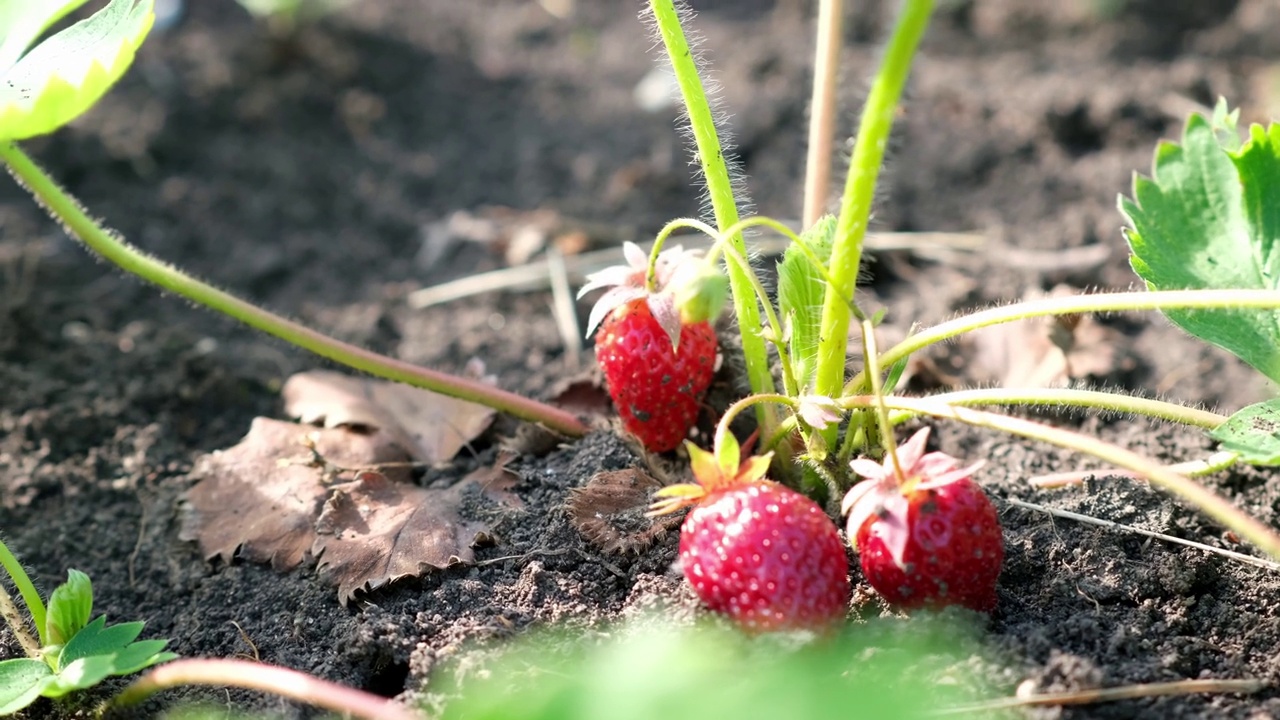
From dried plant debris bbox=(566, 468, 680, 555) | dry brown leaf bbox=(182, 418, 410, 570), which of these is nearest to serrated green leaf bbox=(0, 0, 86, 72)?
dry brown leaf bbox=(182, 418, 410, 570)

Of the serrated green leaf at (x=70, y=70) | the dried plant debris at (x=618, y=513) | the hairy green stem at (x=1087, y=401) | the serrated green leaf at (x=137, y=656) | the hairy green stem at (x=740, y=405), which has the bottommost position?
the serrated green leaf at (x=137, y=656)

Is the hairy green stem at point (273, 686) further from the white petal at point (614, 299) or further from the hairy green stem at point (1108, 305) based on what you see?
the hairy green stem at point (1108, 305)

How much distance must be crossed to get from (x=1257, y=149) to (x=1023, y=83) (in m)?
1.74

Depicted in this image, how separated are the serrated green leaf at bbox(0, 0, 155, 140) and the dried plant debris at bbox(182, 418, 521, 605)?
61cm

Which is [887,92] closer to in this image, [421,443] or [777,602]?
[777,602]

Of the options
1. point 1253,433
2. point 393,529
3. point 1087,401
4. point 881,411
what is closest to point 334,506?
point 393,529

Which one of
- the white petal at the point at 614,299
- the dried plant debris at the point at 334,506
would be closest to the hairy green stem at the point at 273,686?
the dried plant debris at the point at 334,506

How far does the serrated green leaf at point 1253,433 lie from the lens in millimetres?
1386

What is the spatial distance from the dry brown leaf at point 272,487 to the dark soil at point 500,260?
5 centimetres

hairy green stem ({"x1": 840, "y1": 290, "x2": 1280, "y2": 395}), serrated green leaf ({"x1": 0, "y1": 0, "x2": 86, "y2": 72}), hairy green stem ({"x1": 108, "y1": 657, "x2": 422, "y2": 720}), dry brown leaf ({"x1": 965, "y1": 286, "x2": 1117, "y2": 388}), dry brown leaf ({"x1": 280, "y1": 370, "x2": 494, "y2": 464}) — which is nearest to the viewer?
hairy green stem ({"x1": 108, "y1": 657, "x2": 422, "y2": 720})

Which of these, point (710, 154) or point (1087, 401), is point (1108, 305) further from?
point (710, 154)

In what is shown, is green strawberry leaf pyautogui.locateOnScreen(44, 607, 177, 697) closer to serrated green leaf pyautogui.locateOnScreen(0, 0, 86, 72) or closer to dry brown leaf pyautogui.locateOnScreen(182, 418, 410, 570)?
dry brown leaf pyautogui.locateOnScreen(182, 418, 410, 570)

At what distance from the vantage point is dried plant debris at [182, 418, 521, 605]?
5.35 feet

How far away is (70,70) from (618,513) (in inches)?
40.8
